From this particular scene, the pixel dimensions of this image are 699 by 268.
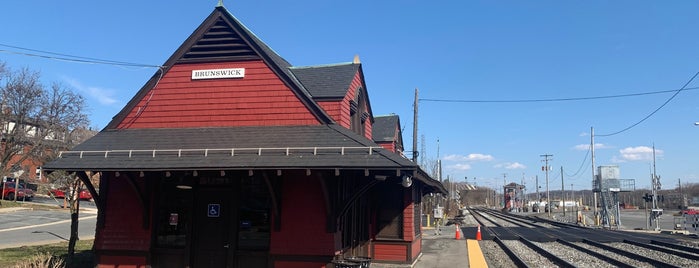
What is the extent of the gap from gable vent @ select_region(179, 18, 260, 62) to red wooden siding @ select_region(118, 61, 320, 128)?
22 cm

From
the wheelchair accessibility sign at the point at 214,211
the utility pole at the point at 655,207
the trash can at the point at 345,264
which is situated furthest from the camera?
the utility pole at the point at 655,207

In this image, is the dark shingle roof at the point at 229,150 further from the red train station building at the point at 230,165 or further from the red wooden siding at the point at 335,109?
the red wooden siding at the point at 335,109

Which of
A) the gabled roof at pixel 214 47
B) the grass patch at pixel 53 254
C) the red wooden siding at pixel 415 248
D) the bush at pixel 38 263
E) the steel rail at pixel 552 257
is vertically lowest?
the steel rail at pixel 552 257

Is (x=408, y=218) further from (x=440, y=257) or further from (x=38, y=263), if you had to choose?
(x=38, y=263)

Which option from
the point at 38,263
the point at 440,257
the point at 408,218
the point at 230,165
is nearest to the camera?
the point at 38,263

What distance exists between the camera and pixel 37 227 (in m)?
26.0

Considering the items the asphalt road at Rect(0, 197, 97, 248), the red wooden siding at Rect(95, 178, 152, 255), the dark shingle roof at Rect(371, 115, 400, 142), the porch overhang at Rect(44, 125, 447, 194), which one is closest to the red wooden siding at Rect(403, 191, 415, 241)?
the dark shingle roof at Rect(371, 115, 400, 142)

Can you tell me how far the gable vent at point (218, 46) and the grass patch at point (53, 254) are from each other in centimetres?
614

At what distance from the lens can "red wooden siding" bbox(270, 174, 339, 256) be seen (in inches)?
419

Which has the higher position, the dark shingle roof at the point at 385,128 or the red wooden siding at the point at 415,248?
the dark shingle roof at the point at 385,128

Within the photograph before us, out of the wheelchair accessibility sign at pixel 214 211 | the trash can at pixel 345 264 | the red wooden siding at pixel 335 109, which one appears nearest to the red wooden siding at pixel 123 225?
the wheelchair accessibility sign at pixel 214 211

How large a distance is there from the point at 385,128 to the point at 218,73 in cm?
846

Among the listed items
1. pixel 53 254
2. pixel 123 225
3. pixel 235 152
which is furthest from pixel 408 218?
pixel 53 254

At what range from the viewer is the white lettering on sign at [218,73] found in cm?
1254
